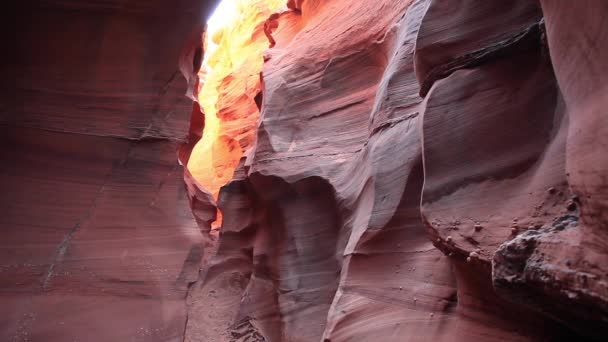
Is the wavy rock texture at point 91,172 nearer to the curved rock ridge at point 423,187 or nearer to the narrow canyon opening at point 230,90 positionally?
the curved rock ridge at point 423,187

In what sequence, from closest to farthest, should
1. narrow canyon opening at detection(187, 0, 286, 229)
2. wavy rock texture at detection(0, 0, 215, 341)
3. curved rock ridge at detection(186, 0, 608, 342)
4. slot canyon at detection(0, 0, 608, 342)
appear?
curved rock ridge at detection(186, 0, 608, 342)
slot canyon at detection(0, 0, 608, 342)
wavy rock texture at detection(0, 0, 215, 341)
narrow canyon opening at detection(187, 0, 286, 229)

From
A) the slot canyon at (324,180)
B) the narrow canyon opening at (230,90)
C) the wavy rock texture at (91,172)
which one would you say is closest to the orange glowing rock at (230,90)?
the narrow canyon opening at (230,90)

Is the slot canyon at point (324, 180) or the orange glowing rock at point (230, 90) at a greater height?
the orange glowing rock at point (230, 90)

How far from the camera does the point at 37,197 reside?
472 centimetres

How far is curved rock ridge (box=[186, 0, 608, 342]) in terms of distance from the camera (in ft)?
6.26

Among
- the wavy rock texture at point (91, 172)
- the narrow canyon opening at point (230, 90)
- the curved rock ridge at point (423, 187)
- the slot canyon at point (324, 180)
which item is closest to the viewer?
the curved rock ridge at point (423, 187)

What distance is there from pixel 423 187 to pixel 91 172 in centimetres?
360

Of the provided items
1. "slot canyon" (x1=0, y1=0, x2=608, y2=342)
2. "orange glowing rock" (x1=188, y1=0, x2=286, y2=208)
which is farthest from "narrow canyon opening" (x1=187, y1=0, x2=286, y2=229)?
"slot canyon" (x1=0, y1=0, x2=608, y2=342)

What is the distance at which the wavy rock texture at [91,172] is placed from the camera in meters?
4.55

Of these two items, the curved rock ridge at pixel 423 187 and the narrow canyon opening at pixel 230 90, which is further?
the narrow canyon opening at pixel 230 90

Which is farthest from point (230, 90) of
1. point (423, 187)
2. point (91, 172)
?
point (423, 187)

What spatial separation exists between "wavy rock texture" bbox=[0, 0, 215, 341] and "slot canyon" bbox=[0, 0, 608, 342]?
18 mm

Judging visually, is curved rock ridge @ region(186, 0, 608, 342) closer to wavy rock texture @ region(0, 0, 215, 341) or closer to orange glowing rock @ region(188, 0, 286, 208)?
wavy rock texture @ region(0, 0, 215, 341)

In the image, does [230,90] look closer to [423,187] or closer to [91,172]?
[91,172]
